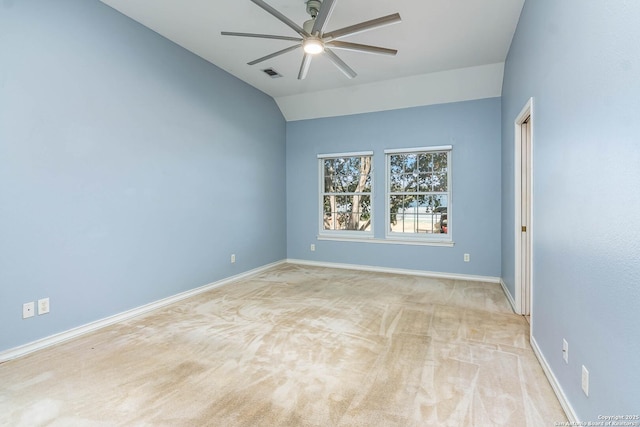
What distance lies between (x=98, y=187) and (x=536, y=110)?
3773mm

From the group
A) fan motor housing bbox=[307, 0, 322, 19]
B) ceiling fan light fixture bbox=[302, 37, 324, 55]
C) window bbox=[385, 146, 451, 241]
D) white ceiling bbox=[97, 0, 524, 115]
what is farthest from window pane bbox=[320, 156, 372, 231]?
fan motor housing bbox=[307, 0, 322, 19]

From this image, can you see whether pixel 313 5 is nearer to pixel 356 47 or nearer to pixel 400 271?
pixel 356 47

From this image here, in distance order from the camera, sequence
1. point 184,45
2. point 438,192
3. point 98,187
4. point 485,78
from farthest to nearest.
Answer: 1. point 438,192
2. point 485,78
3. point 184,45
4. point 98,187

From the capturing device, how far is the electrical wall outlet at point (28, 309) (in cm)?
243

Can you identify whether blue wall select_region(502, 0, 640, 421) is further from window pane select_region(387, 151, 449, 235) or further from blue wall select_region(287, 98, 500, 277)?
window pane select_region(387, 151, 449, 235)

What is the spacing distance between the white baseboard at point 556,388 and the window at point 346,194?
11.0 ft

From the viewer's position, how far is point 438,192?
5055 millimetres

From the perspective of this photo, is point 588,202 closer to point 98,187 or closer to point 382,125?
point 98,187

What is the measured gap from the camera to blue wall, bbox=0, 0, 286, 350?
94.7 inches

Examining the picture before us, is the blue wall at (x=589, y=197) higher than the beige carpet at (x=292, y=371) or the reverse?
higher

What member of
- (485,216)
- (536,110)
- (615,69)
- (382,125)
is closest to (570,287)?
(615,69)

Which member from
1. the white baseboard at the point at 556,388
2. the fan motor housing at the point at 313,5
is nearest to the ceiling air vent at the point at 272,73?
the fan motor housing at the point at 313,5

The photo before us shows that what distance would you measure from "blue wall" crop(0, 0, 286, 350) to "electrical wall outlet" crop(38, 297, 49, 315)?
0.04 metres

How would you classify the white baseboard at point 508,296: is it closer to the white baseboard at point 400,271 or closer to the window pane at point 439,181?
the white baseboard at point 400,271
